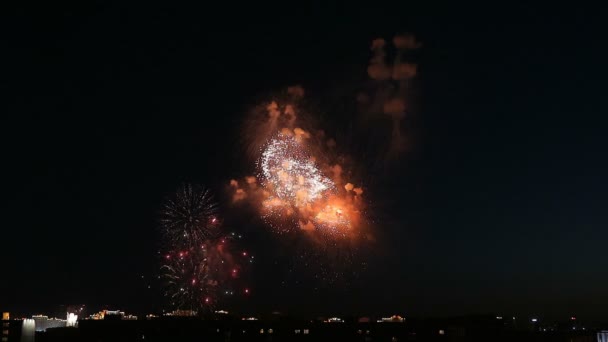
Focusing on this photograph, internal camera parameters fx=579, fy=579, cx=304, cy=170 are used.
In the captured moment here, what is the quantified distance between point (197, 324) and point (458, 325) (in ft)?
113

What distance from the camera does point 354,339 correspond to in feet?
227

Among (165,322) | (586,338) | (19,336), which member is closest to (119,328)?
(165,322)

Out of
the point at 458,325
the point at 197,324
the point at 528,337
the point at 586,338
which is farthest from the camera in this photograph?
the point at 197,324

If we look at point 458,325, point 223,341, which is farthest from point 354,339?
point 223,341

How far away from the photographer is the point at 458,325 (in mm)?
67188

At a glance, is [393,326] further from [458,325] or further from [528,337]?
[528,337]

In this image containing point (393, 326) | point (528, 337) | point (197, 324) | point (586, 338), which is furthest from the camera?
point (197, 324)

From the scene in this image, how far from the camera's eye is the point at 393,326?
7181 centimetres

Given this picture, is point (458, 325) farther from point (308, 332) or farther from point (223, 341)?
point (223, 341)

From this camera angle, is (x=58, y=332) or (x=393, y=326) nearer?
(x=393, y=326)

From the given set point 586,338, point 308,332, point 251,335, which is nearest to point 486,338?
point 586,338

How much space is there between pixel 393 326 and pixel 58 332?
45704mm

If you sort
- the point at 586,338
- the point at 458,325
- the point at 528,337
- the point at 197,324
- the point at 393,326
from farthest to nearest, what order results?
the point at 197,324 < the point at 393,326 < the point at 458,325 < the point at 528,337 < the point at 586,338

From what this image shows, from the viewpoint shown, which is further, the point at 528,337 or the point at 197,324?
the point at 197,324
